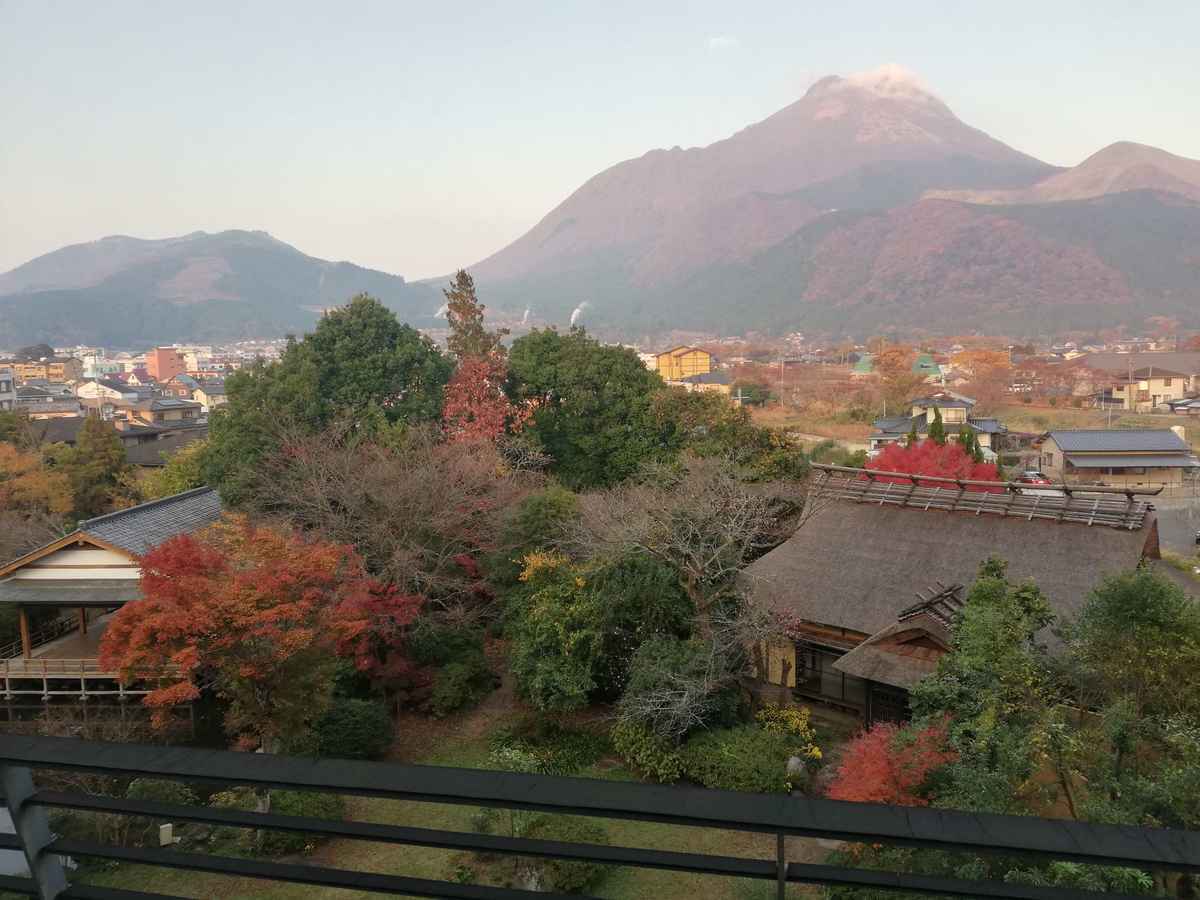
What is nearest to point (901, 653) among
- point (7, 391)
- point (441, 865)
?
point (441, 865)

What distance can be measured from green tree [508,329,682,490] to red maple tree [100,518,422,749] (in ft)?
40.9

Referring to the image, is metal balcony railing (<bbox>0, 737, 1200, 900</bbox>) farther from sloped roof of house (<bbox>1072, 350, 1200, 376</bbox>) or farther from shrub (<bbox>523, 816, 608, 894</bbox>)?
sloped roof of house (<bbox>1072, 350, 1200, 376</bbox>)

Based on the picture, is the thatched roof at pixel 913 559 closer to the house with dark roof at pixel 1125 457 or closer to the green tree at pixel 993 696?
the green tree at pixel 993 696

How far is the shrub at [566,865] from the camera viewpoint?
8.73 metres

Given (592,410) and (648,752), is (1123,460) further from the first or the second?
(648,752)

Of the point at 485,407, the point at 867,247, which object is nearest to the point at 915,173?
the point at 867,247

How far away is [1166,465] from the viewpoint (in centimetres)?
3077

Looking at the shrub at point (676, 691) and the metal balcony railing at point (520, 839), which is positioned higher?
the metal balcony railing at point (520, 839)

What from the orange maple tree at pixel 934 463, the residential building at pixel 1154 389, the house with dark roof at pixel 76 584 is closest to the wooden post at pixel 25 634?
the house with dark roof at pixel 76 584

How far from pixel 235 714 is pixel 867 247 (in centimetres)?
14414

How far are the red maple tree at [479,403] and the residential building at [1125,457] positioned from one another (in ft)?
69.1

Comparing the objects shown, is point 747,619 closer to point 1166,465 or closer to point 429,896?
point 429,896

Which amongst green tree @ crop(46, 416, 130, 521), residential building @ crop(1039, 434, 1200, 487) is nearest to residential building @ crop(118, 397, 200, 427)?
green tree @ crop(46, 416, 130, 521)

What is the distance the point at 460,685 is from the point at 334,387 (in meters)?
12.8
